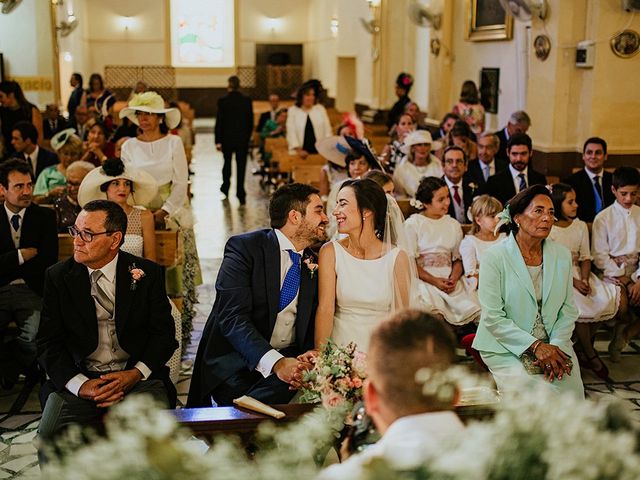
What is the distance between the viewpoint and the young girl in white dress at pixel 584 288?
5.35 meters

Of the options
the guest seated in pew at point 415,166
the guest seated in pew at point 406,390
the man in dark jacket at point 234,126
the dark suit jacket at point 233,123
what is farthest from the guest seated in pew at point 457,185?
the dark suit jacket at point 233,123

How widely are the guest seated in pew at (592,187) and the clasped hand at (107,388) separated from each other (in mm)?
3774

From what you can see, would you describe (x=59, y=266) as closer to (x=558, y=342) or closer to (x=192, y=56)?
(x=558, y=342)

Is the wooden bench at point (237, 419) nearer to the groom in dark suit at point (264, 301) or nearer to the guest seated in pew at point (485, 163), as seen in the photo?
the groom in dark suit at point (264, 301)

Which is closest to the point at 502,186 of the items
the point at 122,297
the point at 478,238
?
the point at 478,238

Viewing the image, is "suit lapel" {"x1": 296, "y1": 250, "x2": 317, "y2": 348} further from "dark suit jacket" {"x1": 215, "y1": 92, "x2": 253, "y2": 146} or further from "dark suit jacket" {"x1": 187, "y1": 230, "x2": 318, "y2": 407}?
"dark suit jacket" {"x1": 215, "y1": 92, "x2": 253, "y2": 146}

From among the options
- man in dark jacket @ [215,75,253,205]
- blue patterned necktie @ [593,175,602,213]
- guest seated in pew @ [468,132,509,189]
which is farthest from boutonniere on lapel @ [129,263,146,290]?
man in dark jacket @ [215,75,253,205]

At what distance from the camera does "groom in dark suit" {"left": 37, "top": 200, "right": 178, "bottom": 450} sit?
11.8 feet

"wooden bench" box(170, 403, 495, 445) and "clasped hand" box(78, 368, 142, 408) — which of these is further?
"clasped hand" box(78, 368, 142, 408)

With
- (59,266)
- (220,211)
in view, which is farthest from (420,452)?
(220,211)

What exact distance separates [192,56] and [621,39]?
19144 mm

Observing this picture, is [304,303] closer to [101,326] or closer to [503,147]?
[101,326]

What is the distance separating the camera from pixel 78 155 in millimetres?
6777

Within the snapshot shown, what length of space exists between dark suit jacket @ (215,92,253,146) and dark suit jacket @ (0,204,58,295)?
722cm
